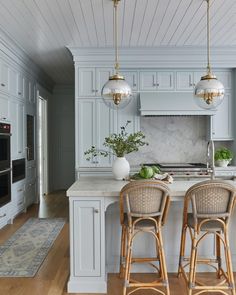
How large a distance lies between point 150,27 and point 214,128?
2.08 m

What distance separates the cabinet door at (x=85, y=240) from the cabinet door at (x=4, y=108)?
2.36 m

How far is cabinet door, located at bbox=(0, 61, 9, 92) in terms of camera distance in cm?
431

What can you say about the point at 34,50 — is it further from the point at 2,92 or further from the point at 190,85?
the point at 190,85

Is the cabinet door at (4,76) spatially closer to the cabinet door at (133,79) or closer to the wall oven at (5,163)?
the wall oven at (5,163)

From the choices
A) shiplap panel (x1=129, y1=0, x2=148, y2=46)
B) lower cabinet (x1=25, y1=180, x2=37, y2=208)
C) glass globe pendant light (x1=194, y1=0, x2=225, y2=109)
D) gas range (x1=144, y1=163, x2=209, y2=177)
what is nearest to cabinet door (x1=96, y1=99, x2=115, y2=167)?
gas range (x1=144, y1=163, x2=209, y2=177)

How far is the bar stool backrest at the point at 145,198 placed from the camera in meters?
2.34

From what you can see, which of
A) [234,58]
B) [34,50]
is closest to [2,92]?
[34,50]

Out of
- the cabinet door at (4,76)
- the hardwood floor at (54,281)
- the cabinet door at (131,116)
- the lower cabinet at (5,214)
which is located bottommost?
the hardwood floor at (54,281)

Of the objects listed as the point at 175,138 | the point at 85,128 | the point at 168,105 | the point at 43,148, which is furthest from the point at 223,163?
the point at 43,148

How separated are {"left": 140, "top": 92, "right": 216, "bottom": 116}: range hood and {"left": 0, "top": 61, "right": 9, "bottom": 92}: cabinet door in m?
2.05

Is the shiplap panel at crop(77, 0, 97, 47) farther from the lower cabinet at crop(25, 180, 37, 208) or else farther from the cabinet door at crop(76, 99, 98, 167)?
the lower cabinet at crop(25, 180, 37, 208)

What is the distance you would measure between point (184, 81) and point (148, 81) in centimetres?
59

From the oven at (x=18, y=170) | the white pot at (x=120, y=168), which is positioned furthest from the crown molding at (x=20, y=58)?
the white pot at (x=120, y=168)

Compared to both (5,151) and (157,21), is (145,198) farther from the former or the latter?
(5,151)
